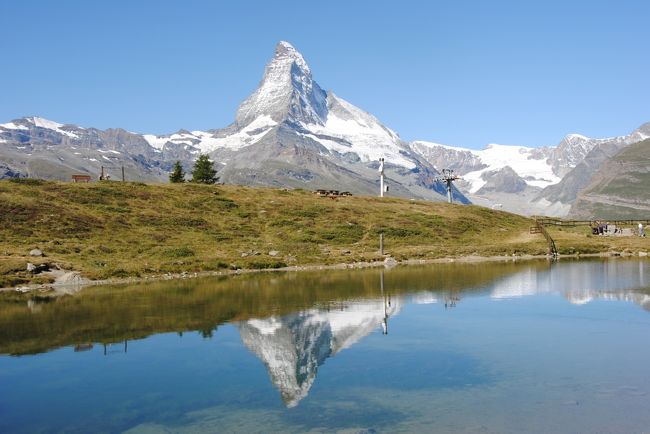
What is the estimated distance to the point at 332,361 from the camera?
30203mm

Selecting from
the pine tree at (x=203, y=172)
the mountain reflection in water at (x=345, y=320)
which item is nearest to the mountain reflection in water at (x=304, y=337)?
the mountain reflection in water at (x=345, y=320)

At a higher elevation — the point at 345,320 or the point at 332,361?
the point at 345,320

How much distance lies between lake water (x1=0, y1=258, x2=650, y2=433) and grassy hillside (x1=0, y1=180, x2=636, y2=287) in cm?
2302

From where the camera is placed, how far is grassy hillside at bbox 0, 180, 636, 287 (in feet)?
250

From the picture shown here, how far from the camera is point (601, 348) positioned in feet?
103

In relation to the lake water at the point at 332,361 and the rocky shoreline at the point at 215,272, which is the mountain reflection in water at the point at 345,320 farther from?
the rocky shoreline at the point at 215,272

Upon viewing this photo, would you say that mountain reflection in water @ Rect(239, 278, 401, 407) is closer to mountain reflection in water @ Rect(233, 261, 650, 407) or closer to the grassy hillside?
mountain reflection in water @ Rect(233, 261, 650, 407)

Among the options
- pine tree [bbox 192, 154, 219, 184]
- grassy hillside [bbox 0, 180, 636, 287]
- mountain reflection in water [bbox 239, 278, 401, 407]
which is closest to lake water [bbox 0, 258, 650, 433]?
mountain reflection in water [bbox 239, 278, 401, 407]

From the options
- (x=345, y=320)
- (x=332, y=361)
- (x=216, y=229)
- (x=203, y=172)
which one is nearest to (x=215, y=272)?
(x=216, y=229)

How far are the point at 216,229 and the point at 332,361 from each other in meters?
71.0

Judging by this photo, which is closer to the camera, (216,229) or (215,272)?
(215,272)

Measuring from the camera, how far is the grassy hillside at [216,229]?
250 feet

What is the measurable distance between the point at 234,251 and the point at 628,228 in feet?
295

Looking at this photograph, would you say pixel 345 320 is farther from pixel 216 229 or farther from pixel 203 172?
pixel 203 172
